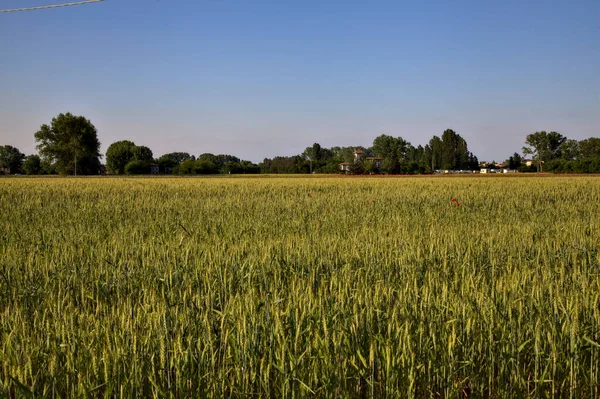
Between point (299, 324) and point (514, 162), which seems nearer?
point (299, 324)

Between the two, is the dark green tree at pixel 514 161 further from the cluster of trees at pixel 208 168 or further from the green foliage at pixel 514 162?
the cluster of trees at pixel 208 168

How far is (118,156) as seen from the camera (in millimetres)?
128500

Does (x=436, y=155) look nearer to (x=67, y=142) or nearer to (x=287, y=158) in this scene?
(x=287, y=158)

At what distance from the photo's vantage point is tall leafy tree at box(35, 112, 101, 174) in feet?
250

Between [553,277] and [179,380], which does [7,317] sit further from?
[553,277]

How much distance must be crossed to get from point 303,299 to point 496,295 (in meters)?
1.51

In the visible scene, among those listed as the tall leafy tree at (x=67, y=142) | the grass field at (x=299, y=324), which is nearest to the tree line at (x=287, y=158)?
the tall leafy tree at (x=67, y=142)

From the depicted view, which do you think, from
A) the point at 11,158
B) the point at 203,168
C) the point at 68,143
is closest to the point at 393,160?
the point at 203,168

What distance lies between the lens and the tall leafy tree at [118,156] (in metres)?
126

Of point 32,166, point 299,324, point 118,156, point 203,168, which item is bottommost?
point 299,324

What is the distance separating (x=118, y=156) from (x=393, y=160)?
79.1 metres

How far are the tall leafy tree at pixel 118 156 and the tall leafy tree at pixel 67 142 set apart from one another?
46.6 meters

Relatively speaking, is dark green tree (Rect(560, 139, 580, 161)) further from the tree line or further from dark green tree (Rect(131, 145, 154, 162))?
dark green tree (Rect(131, 145, 154, 162))

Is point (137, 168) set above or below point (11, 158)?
below
